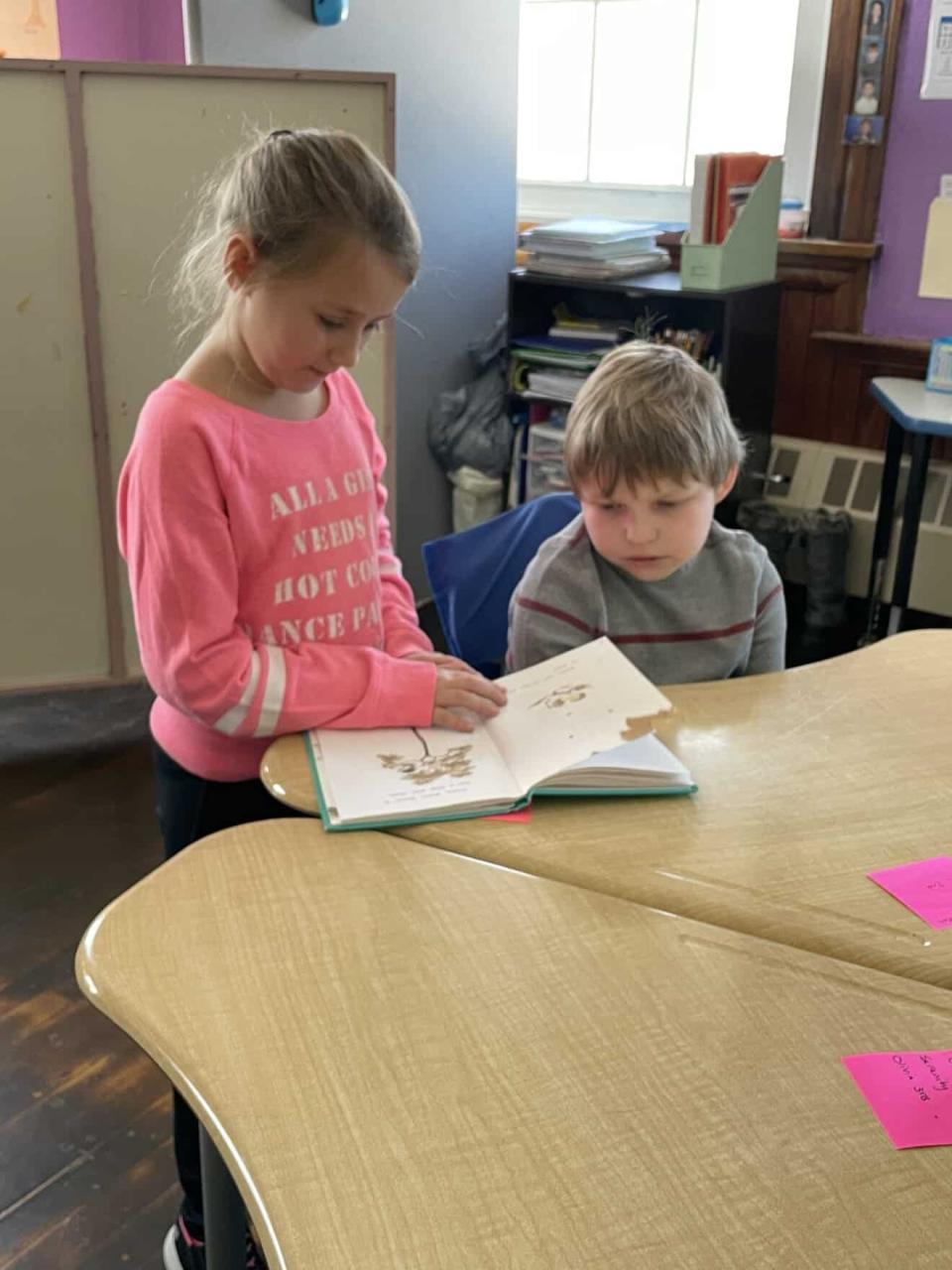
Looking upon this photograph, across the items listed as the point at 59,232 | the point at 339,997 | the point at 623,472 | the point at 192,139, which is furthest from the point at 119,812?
the point at 339,997

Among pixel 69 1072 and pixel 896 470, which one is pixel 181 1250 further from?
pixel 896 470

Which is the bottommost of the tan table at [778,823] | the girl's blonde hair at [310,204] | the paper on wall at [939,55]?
the tan table at [778,823]

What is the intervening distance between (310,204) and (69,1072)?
4.29 ft

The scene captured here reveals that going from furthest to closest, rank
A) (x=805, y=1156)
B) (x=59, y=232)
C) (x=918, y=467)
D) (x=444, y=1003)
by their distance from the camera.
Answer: (x=918, y=467) → (x=59, y=232) → (x=444, y=1003) → (x=805, y=1156)

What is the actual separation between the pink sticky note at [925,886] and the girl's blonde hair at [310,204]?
2.37ft

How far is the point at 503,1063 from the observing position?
823 mm

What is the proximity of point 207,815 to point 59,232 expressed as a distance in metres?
1.61

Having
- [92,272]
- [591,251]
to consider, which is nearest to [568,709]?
[92,272]

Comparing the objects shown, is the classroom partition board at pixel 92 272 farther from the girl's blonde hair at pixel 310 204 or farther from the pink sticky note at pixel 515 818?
the pink sticky note at pixel 515 818

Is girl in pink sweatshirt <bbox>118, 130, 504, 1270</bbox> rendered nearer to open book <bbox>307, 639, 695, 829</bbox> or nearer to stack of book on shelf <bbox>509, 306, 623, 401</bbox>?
open book <bbox>307, 639, 695, 829</bbox>

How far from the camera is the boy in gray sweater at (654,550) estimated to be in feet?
4.69

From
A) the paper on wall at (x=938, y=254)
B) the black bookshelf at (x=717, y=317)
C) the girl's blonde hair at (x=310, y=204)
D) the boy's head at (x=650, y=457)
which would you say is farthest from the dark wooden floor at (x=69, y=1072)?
the paper on wall at (x=938, y=254)

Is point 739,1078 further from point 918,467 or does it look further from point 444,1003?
point 918,467

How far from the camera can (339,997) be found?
2.89 feet
